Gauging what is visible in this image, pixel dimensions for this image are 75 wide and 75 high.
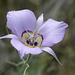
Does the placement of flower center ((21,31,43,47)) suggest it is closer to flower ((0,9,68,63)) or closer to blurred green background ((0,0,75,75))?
flower ((0,9,68,63))

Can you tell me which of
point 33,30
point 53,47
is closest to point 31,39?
point 33,30

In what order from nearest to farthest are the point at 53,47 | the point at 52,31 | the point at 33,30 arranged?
1. the point at 52,31
2. the point at 33,30
3. the point at 53,47

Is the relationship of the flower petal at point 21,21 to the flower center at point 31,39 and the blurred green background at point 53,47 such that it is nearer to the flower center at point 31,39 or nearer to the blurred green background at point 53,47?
the flower center at point 31,39

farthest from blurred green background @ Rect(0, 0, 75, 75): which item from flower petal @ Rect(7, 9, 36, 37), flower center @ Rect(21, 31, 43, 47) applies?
flower petal @ Rect(7, 9, 36, 37)

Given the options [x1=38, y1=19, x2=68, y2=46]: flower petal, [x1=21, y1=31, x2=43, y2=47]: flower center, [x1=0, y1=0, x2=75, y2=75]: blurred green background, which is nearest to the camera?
[x1=38, y1=19, x2=68, y2=46]: flower petal

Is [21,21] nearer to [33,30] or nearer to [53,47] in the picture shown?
[33,30]

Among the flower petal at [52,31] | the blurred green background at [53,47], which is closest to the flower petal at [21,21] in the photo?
the flower petal at [52,31]
